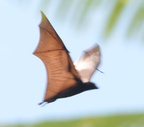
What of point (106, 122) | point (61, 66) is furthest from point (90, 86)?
point (61, 66)

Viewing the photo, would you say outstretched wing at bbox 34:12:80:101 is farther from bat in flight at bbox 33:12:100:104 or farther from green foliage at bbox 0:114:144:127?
green foliage at bbox 0:114:144:127

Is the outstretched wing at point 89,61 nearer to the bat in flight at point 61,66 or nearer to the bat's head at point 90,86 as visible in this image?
the bat in flight at point 61,66

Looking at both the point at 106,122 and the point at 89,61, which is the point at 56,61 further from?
the point at 106,122

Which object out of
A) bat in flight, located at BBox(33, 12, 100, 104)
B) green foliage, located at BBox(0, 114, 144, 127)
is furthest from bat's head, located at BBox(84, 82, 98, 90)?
green foliage, located at BBox(0, 114, 144, 127)

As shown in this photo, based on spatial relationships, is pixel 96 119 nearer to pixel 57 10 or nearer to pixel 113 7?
pixel 113 7

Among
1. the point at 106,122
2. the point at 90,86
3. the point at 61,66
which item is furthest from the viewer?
the point at 61,66

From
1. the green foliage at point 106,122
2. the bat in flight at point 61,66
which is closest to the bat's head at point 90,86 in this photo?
the bat in flight at point 61,66
